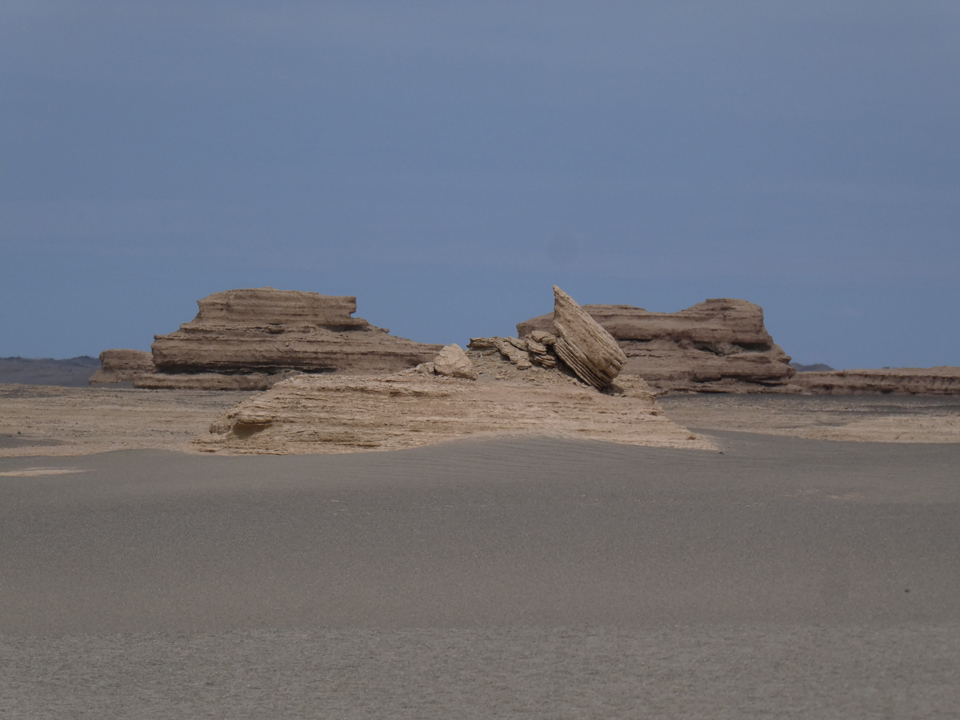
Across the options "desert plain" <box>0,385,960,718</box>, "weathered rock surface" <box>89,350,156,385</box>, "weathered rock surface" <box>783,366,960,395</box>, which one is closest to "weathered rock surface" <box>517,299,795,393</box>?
"weathered rock surface" <box>783,366,960,395</box>

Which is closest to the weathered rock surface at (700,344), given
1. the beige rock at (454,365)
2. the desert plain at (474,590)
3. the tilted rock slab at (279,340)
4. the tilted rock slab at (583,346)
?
the tilted rock slab at (279,340)

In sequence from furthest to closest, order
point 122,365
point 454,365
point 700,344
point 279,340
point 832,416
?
point 122,365 → point 700,344 → point 279,340 → point 832,416 → point 454,365

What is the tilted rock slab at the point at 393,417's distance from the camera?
466 inches

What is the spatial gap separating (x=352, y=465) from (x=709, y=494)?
3.68m

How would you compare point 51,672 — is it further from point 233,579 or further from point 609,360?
point 609,360

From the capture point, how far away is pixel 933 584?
217 inches

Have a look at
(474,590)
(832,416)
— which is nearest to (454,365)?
(474,590)

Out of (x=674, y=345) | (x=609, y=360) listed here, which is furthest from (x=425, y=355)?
(x=609, y=360)

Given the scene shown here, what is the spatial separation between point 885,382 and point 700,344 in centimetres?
900

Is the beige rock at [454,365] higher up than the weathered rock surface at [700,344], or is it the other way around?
the weathered rock surface at [700,344]

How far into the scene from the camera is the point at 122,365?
168 ft

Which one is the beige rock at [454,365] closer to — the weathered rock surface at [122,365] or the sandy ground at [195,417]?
the sandy ground at [195,417]

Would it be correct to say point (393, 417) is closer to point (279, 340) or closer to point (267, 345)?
point (267, 345)

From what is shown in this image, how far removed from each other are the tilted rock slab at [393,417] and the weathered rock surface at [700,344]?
34192mm
